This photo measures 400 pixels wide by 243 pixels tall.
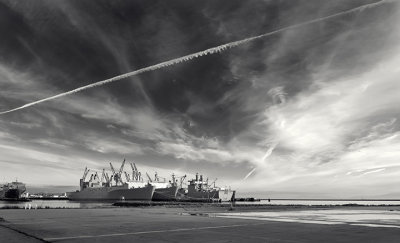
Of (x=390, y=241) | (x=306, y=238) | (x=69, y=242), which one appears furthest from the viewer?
(x=306, y=238)

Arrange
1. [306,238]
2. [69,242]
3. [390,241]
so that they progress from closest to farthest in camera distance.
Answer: [69,242], [390,241], [306,238]

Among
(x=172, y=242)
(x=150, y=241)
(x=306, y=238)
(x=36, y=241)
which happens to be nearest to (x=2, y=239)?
(x=36, y=241)

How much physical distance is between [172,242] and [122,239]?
2.68m

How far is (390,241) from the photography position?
1580 centimetres

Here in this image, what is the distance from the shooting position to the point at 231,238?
16594mm

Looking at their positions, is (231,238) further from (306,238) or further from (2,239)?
(2,239)

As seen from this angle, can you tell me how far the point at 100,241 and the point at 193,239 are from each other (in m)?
4.37

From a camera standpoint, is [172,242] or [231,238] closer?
[172,242]

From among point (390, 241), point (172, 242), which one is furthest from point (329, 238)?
point (172, 242)

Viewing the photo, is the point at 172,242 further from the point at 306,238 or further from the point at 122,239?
the point at 306,238

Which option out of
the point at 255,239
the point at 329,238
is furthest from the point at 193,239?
the point at 329,238

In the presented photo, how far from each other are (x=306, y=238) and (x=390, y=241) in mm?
3811

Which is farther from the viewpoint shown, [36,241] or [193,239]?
[193,239]

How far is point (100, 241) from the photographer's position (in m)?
15.3
